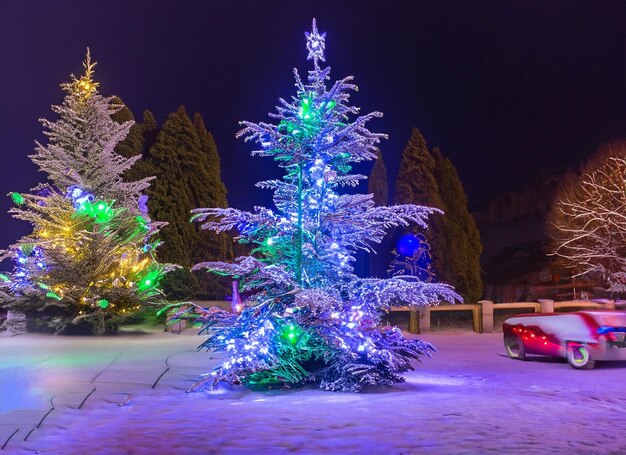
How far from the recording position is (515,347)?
13.6 m

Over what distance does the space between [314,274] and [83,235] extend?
8760 mm

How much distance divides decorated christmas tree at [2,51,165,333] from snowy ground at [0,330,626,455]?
4450mm

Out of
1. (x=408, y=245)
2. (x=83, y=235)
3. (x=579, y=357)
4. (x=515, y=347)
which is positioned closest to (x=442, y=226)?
(x=408, y=245)

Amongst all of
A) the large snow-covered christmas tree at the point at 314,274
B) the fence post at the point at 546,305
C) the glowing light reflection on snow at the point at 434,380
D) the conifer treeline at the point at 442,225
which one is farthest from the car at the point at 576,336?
the conifer treeline at the point at 442,225

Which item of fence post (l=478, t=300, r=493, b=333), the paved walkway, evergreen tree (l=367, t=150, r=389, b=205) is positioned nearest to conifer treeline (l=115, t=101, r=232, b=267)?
evergreen tree (l=367, t=150, r=389, b=205)

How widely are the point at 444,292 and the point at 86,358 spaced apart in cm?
688

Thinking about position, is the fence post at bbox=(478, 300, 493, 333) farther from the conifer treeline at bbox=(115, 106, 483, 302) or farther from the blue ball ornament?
the blue ball ornament

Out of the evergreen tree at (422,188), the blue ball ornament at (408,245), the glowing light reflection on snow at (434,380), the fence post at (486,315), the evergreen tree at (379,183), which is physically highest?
the evergreen tree at (379,183)

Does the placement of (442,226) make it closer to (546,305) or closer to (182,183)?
(546,305)

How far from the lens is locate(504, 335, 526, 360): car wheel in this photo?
13.3 m

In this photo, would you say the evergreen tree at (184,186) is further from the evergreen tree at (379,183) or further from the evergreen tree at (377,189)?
the evergreen tree at (379,183)

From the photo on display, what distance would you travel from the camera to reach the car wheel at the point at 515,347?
43.5 ft

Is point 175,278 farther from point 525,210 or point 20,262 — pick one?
point 525,210

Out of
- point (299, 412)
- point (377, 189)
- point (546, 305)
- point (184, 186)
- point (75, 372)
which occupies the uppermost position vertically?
point (377, 189)
